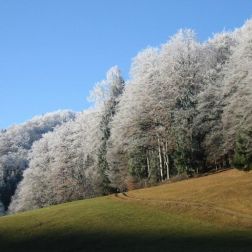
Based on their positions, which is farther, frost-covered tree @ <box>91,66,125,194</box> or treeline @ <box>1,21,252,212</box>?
frost-covered tree @ <box>91,66,125,194</box>

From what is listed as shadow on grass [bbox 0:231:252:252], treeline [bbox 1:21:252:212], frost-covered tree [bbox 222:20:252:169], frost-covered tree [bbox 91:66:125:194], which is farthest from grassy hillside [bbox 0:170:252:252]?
→ frost-covered tree [bbox 91:66:125:194]

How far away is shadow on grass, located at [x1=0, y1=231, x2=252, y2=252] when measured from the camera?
32781 mm

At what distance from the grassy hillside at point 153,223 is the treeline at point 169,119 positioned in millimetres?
11602

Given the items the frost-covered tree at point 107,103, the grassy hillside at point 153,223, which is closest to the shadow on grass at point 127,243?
the grassy hillside at point 153,223

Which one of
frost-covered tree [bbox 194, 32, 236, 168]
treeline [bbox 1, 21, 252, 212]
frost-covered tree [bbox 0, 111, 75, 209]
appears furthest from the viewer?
frost-covered tree [bbox 0, 111, 75, 209]

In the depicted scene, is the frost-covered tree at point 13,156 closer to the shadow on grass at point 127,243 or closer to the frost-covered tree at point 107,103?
the frost-covered tree at point 107,103

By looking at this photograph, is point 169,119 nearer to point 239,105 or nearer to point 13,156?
point 239,105

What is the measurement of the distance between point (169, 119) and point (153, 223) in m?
34.8

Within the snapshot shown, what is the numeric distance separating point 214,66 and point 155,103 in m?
11.7

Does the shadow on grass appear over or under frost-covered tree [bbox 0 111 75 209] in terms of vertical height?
under

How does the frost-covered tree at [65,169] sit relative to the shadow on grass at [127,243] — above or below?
above

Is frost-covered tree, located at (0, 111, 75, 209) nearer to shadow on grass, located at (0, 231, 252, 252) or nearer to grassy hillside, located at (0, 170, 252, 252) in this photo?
grassy hillside, located at (0, 170, 252, 252)

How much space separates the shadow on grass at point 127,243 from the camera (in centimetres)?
3278

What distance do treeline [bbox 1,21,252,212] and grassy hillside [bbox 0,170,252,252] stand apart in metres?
11.6
